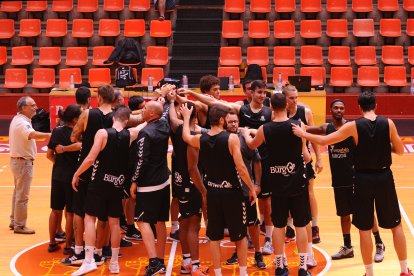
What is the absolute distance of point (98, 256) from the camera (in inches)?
326

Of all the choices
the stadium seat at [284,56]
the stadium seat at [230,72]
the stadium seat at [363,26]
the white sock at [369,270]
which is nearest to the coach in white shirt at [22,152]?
the white sock at [369,270]

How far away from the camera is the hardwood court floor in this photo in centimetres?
826

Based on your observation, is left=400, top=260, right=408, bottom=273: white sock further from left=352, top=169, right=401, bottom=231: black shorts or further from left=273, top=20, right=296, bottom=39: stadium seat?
left=273, top=20, right=296, bottom=39: stadium seat

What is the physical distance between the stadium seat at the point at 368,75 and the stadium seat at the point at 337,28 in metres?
1.11

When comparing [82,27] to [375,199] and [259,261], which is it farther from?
[375,199]

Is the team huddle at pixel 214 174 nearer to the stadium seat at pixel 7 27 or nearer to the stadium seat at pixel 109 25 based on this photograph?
the stadium seat at pixel 109 25

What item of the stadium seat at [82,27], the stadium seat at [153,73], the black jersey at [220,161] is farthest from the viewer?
the stadium seat at [82,27]

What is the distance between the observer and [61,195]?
28.0 feet

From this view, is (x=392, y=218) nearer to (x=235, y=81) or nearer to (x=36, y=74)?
(x=235, y=81)

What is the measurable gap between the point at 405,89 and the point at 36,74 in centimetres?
878

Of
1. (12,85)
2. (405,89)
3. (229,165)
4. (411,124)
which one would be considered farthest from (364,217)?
(12,85)

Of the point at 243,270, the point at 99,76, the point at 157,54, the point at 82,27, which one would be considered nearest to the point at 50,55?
the point at 82,27

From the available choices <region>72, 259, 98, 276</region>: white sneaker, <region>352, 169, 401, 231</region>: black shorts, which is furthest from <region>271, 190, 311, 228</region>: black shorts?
<region>72, 259, 98, 276</region>: white sneaker

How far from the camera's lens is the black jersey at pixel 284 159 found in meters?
7.39
